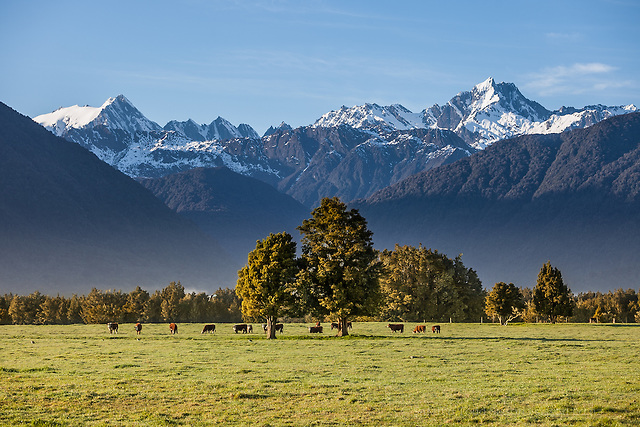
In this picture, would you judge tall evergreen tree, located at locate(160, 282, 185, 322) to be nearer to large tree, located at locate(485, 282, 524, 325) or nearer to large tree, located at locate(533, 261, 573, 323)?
large tree, located at locate(485, 282, 524, 325)

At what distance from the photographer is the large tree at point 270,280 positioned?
2918 inches

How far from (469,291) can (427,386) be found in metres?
106

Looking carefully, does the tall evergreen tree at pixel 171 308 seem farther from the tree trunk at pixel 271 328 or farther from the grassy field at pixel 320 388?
the grassy field at pixel 320 388

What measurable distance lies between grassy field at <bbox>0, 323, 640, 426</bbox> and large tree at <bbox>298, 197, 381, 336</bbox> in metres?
21.3

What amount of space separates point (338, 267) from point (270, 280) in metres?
7.39

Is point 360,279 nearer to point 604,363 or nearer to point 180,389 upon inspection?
point 604,363

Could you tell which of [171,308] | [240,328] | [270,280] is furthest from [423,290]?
[270,280]

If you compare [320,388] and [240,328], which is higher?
[240,328]

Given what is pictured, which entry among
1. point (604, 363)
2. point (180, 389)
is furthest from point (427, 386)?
point (604, 363)

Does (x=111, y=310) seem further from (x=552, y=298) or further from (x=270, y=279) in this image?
(x=552, y=298)

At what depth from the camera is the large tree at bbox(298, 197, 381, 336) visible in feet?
244

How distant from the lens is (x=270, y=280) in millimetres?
74875

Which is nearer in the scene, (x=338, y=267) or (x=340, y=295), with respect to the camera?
(x=340, y=295)

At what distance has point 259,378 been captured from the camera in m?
36.2
